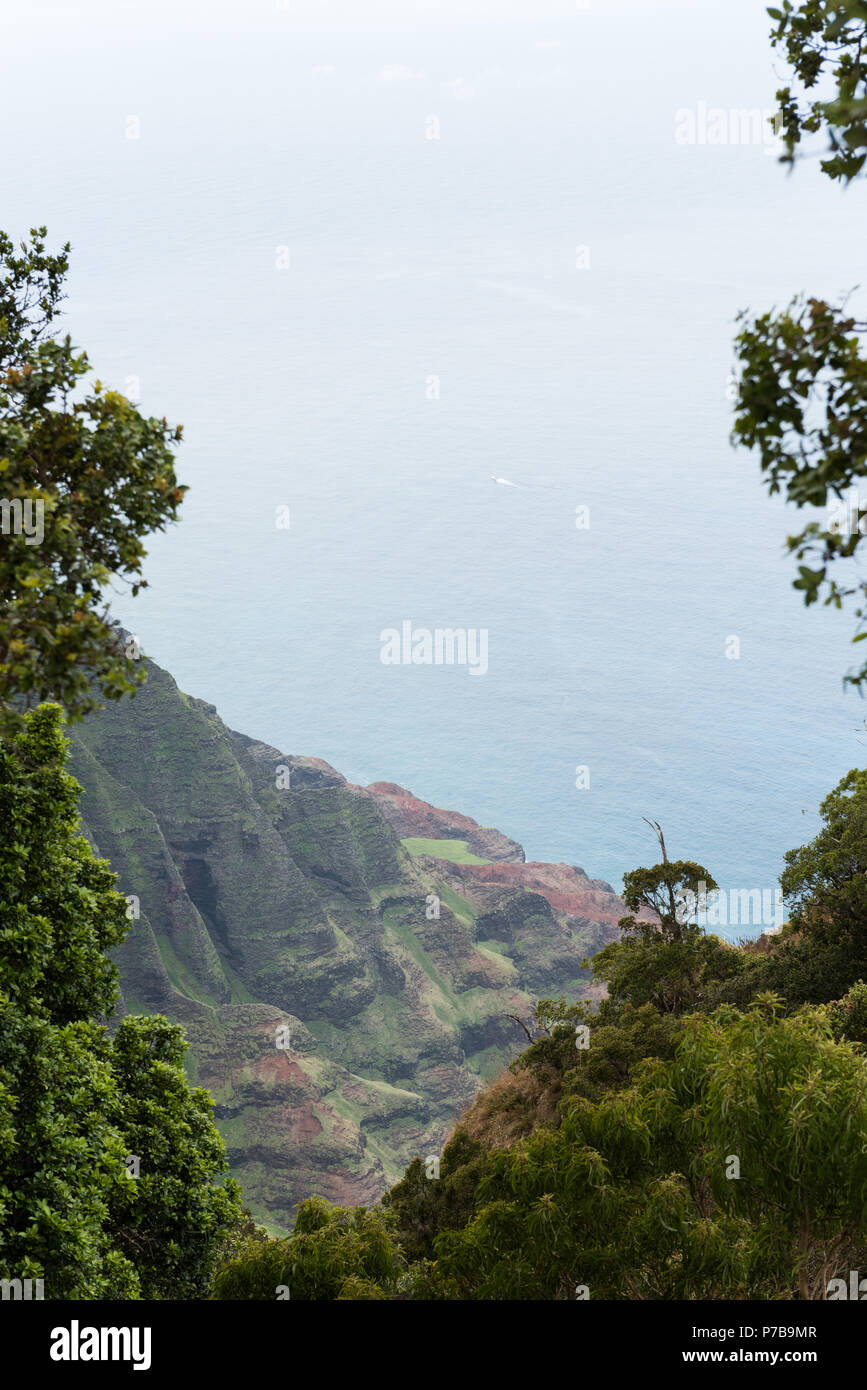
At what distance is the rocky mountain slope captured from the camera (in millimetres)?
122812

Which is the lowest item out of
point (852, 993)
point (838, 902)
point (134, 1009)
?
point (134, 1009)

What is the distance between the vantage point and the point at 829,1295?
13.6 m

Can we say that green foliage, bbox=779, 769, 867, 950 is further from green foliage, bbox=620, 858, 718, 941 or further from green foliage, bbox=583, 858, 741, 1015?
green foliage, bbox=620, 858, 718, 941

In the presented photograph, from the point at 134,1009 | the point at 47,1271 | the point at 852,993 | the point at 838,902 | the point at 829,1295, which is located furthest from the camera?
the point at 134,1009

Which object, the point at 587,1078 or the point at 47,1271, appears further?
the point at 587,1078

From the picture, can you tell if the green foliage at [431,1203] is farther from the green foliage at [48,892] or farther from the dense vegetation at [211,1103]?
the green foliage at [48,892]

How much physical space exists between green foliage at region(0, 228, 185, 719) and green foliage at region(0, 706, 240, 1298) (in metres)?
5.28

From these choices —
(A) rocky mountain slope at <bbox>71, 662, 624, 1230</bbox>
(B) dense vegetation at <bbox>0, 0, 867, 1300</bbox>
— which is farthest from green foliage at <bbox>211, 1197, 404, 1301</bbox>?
(A) rocky mountain slope at <bbox>71, 662, 624, 1230</bbox>

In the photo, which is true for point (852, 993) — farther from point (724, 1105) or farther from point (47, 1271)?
point (47, 1271)

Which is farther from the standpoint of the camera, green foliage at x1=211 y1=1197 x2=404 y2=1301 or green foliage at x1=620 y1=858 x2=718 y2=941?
green foliage at x1=620 y1=858 x2=718 y2=941

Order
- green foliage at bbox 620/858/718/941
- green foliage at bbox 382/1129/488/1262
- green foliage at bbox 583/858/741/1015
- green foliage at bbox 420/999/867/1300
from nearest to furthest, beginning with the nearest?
green foliage at bbox 420/999/867/1300
green foliage at bbox 382/1129/488/1262
green foliage at bbox 583/858/741/1015
green foliage at bbox 620/858/718/941
